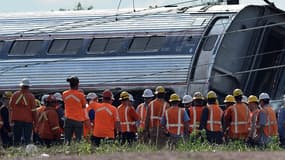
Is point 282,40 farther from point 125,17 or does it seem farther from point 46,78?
point 46,78

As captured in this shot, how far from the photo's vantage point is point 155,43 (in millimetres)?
29156

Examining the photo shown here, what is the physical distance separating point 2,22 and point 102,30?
11.9 ft

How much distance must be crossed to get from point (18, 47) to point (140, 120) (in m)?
9.37

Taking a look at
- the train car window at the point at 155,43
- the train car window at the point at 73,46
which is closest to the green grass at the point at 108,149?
the train car window at the point at 155,43

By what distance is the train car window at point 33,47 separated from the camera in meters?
30.8

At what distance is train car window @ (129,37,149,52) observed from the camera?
96.3 ft

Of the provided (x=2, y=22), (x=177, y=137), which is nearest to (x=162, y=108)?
(x=177, y=137)

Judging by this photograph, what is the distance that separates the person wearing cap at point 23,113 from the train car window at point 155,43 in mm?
7361

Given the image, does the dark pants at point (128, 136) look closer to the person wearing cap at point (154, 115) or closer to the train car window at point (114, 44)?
the person wearing cap at point (154, 115)

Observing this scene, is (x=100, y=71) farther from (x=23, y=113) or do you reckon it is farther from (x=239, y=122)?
(x=239, y=122)

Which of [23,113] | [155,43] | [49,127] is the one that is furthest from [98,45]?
[23,113]

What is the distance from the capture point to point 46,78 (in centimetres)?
2992

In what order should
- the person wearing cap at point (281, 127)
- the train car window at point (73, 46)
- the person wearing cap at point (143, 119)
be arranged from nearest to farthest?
the person wearing cap at point (143, 119)
the person wearing cap at point (281, 127)
the train car window at point (73, 46)

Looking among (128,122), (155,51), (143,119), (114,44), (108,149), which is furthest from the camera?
(114,44)
